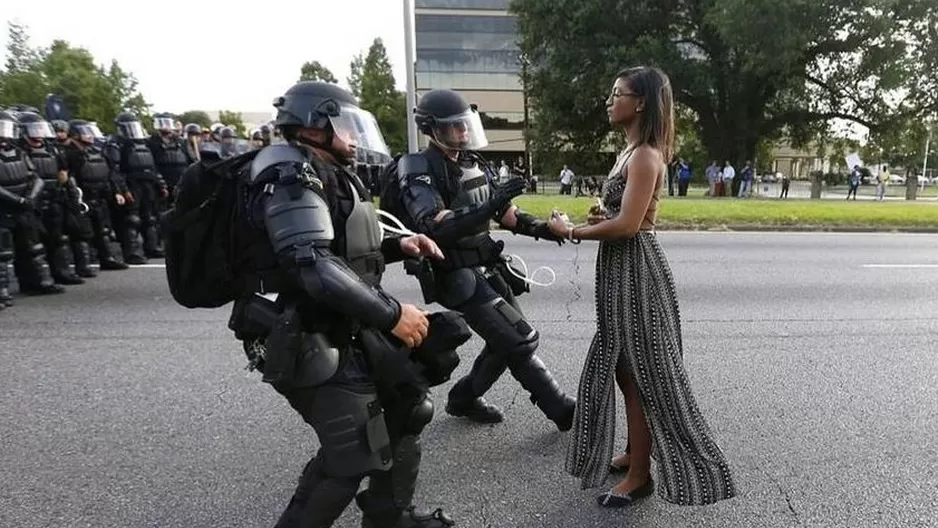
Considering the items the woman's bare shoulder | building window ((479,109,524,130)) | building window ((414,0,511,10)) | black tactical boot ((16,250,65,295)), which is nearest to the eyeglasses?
the woman's bare shoulder

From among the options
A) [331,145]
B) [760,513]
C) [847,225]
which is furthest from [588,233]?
[847,225]

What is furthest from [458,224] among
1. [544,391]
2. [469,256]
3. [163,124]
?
[163,124]

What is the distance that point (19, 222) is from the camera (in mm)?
6730

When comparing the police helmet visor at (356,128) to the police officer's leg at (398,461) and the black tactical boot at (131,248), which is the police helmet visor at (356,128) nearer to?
the police officer's leg at (398,461)

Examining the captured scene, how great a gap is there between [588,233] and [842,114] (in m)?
32.8

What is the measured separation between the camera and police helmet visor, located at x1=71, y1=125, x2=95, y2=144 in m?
8.09

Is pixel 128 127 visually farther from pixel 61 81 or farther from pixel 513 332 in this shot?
pixel 61 81

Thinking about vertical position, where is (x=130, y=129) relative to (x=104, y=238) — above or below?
above

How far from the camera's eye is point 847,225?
12766 millimetres

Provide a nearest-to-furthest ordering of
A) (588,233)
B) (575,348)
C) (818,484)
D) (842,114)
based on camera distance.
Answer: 1. (588,233)
2. (818,484)
3. (575,348)
4. (842,114)

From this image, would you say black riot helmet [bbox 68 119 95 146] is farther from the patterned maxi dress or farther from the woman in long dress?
the patterned maxi dress

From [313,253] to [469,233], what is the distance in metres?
1.16

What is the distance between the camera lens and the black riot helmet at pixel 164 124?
952 cm

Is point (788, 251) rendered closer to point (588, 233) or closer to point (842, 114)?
point (588, 233)
